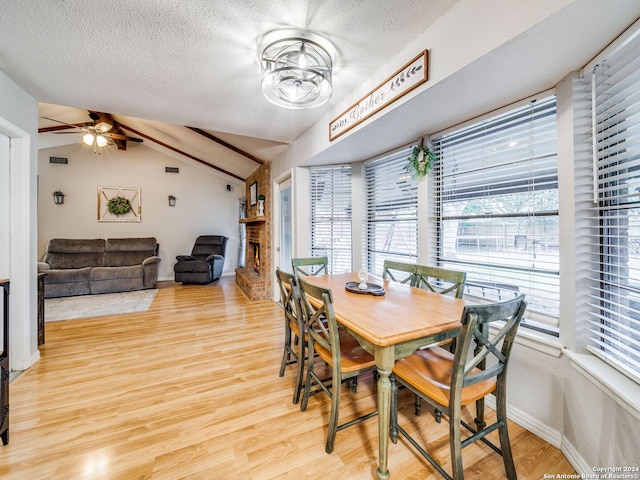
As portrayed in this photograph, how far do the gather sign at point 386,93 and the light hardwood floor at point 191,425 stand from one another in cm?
219

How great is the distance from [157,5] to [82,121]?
559 cm

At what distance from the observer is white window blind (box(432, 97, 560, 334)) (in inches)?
64.2

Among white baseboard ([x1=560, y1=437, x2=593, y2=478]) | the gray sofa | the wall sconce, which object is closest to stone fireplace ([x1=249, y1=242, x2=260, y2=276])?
the gray sofa

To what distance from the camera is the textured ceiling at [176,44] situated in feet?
4.69

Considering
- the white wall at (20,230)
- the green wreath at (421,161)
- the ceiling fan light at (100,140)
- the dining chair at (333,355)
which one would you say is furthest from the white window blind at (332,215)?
the ceiling fan light at (100,140)

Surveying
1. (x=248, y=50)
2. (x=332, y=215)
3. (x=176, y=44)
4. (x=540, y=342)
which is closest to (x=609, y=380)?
(x=540, y=342)

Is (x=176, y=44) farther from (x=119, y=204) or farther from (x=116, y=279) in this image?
(x=119, y=204)

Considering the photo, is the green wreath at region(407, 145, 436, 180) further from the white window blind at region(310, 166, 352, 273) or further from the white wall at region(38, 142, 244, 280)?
the white wall at region(38, 142, 244, 280)

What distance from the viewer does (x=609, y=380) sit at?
1178 mm

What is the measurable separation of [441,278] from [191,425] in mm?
2012

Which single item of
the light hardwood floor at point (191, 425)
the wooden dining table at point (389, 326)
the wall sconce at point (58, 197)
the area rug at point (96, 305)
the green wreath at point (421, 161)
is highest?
the wall sconce at point (58, 197)

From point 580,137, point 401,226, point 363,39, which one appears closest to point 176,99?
point 363,39

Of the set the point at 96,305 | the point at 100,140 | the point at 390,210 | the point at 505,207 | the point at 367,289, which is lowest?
the point at 96,305

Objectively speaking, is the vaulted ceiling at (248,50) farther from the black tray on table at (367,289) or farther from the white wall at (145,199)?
the white wall at (145,199)
